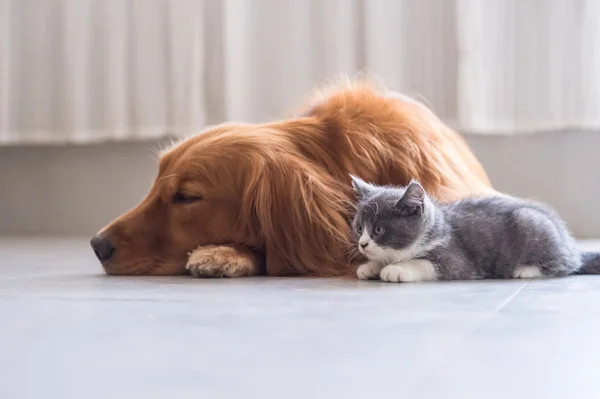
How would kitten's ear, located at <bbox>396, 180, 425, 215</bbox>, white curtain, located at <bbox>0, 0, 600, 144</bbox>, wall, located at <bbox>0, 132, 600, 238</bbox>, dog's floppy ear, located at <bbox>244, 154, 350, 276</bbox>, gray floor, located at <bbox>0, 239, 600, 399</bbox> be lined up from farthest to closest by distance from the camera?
wall, located at <bbox>0, 132, 600, 238</bbox>
white curtain, located at <bbox>0, 0, 600, 144</bbox>
dog's floppy ear, located at <bbox>244, 154, 350, 276</bbox>
kitten's ear, located at <bbox>396, 180, 425, 215</bbox>
gray floor, located at <bbox>0, 239, 600, 399</bbox>

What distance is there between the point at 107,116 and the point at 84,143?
10.0 inches

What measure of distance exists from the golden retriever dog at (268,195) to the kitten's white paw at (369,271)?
0.37 feet

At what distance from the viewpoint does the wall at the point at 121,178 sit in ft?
11.7

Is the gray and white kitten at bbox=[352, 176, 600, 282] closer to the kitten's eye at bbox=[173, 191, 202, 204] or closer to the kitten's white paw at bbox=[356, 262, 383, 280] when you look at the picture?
the kitten's white paw at bbox=[356, 262, 383, 280]

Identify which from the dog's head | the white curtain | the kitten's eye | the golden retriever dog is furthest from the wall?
the kitten's eye

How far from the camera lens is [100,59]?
393cm

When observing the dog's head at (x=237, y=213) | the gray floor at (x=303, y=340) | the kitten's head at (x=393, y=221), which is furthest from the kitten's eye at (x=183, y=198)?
the kitten's head at (x=393, y=221)

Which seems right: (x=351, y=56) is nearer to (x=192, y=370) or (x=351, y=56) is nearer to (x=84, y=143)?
(x=84, y=143)

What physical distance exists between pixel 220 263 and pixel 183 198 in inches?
8.7

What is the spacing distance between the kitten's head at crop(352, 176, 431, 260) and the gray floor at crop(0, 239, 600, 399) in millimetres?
98

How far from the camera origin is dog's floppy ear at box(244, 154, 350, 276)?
2012mm

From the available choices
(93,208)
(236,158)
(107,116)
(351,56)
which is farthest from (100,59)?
(236,158)

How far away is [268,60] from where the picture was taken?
3738mm

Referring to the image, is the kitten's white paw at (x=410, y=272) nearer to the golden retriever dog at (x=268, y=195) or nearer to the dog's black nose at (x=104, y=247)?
the golden retriever dog at (x=268, y=195)
